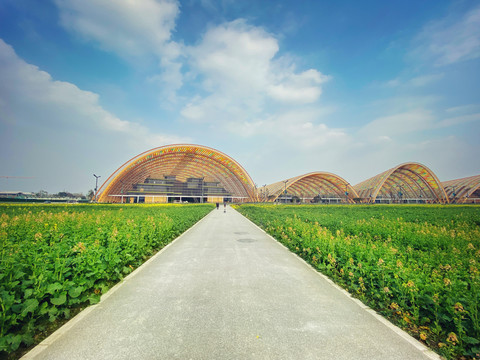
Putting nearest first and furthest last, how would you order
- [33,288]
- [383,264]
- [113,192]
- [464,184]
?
[33,288]
[383,264]
[113,192]
[464,184]

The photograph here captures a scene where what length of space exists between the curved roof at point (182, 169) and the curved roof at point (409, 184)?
4686cm

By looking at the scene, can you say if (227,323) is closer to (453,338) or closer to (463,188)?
(453,338)

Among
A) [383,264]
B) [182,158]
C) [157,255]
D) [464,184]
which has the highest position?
[182,158]

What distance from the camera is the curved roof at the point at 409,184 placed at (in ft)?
254

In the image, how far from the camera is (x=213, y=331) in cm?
333

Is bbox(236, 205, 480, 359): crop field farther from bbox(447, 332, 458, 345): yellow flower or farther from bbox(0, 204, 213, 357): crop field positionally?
bbox(0, 204, 213, 357): crop field

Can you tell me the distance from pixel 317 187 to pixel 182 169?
179 feet

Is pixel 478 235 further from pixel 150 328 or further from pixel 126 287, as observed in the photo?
pixel 126 287

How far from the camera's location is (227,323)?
357 cm

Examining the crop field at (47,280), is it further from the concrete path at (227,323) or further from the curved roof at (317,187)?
the curved roof at (317,187)

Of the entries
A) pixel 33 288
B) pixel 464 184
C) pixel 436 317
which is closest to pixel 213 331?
pixel 33 288

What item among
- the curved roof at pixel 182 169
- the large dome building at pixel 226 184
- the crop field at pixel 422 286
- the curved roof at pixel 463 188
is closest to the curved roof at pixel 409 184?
the large dome building at pixel 226 184

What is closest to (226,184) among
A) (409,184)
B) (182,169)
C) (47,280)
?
(182,169)

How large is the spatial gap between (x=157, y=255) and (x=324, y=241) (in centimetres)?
629
